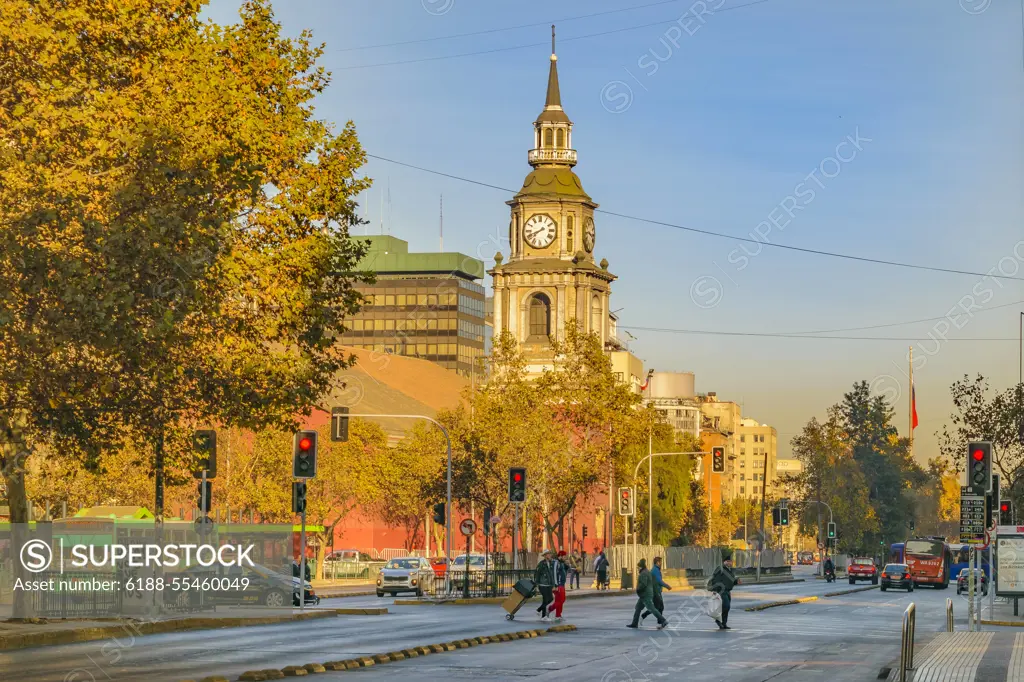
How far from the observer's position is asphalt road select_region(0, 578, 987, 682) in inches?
851

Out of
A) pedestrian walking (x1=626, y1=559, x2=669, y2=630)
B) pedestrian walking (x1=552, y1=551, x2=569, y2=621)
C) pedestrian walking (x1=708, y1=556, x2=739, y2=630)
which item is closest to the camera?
pedestrian walking (x1=708, y1=556, x2=739, y2=630)

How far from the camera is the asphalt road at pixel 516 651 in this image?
21609mm

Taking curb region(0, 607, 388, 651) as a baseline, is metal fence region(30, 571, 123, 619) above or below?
above

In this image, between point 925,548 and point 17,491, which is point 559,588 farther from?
point 925,548

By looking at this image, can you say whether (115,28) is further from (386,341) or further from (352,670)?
(386,341)

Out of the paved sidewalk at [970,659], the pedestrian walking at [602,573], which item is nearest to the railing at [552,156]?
the pedestrian walking at [602,573]

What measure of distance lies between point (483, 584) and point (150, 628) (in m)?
20.8

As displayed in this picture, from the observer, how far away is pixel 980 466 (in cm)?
3356

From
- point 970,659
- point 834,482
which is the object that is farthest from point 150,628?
point 834,482

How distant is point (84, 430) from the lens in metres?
30.7

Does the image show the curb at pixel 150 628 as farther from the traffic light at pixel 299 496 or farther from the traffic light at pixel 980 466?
the traffic light at pixel 980 466

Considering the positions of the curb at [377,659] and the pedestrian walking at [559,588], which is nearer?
the curb at [377,659]

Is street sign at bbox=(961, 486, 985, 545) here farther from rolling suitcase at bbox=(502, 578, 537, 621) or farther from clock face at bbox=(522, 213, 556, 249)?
clock face at bbox=(522, 213, 556, 249)

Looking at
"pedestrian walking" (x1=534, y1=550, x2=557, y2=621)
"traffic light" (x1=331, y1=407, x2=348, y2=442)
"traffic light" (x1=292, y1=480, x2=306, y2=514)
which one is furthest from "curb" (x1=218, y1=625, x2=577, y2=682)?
"traffic light" (x1=331, y1=407, x2=348, y2=442)
